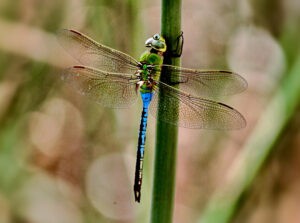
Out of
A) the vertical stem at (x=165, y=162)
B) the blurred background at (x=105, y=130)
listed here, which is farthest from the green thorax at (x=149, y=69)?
the blurred background at (x=105, y=130)

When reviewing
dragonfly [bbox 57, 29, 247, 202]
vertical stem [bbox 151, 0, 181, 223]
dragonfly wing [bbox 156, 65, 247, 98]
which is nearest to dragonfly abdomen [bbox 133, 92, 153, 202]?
dragonfly [bbox 57, 29, 247, 202]

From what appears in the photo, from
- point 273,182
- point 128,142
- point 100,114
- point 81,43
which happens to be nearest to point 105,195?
point 128,142

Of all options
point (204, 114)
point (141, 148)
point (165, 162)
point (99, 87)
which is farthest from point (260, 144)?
point (165, 162)

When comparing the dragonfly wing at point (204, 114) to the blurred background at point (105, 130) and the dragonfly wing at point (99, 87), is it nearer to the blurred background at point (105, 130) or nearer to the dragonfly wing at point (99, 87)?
the dragonfly wing at point (99, 87)

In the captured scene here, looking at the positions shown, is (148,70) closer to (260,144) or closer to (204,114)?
(204,114)

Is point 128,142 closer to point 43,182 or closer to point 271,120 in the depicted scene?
point 43,182

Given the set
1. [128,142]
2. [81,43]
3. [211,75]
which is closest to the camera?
[211,75]

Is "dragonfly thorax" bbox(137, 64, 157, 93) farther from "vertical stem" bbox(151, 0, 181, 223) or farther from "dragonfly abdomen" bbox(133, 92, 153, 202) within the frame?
"vertical stem" bbox(151, 0, 181, 223)
